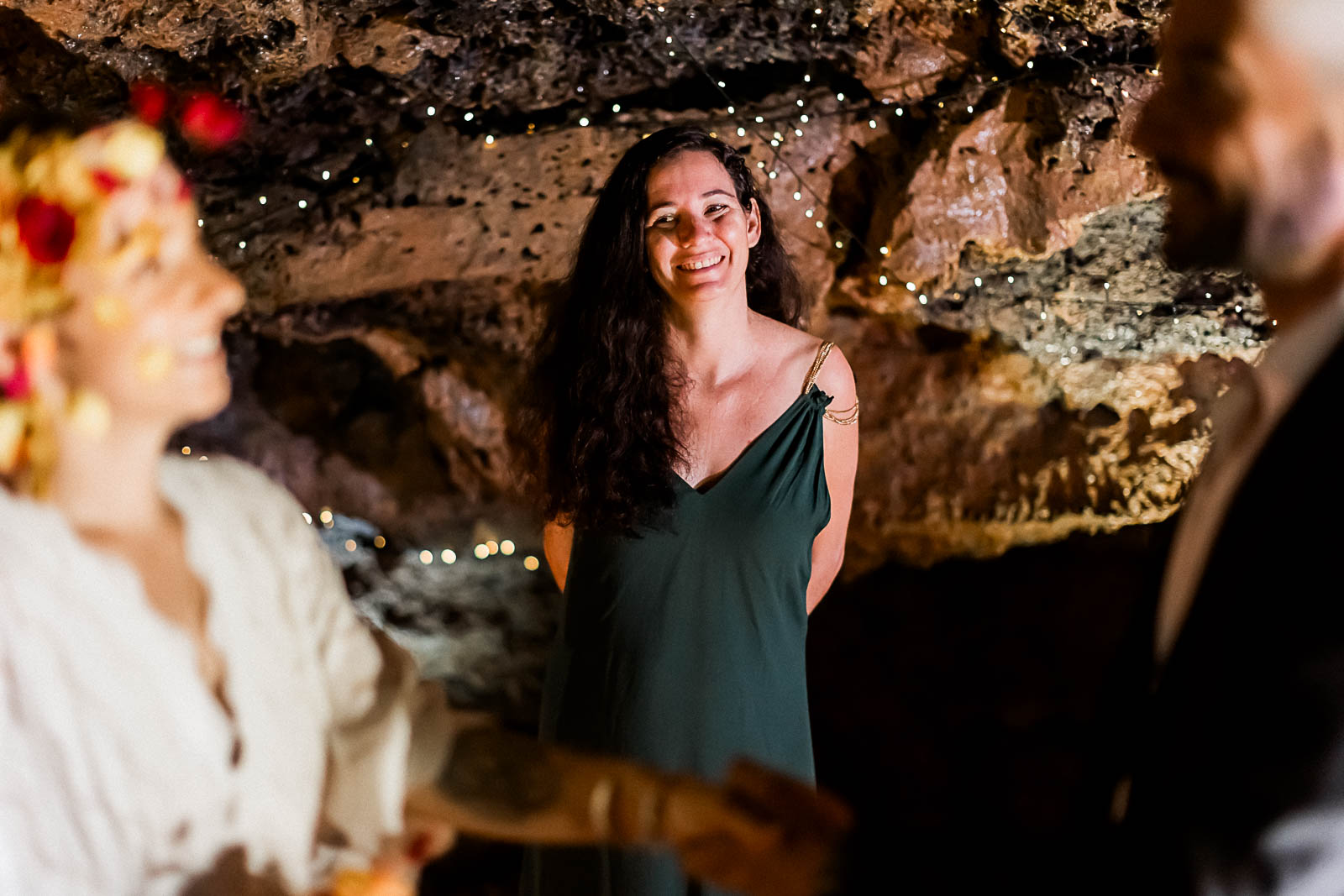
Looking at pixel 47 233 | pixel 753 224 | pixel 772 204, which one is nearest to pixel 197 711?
pixel 47 233

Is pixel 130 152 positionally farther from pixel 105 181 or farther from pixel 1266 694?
pixel 1266 694

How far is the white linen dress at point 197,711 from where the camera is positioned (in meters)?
0.90

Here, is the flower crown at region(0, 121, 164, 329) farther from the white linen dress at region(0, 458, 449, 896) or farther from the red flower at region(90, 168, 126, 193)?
the white linen dress at region(0, 458, 449, 896)

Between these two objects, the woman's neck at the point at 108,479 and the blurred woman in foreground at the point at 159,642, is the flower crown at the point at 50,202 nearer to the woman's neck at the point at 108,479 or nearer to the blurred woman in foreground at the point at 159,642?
the blurred woman in foreground at the point at 159,642

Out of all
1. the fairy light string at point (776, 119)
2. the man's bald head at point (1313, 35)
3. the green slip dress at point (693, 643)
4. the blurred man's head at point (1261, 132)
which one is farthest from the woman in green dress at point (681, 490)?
the man's bald head at point (1313, 35)

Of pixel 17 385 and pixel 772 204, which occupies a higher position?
pixel 772 204

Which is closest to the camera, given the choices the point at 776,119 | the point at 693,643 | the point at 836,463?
the point at 693,643

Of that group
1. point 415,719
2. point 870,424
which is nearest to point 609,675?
point 415,719

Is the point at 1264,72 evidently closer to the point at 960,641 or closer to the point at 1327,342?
the point at 1327,342

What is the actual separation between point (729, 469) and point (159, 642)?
1210mm

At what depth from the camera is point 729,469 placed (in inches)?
79.3

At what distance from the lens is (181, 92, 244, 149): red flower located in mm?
2262

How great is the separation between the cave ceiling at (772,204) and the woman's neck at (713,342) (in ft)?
2.82

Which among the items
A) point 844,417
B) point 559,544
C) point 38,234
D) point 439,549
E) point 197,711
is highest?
point 38,234
